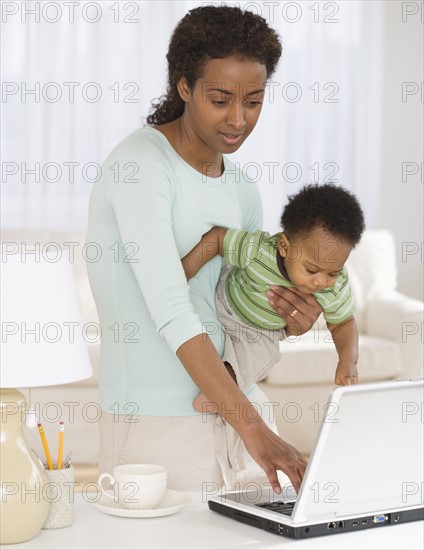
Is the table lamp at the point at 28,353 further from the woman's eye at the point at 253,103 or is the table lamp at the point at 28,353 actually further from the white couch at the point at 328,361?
the white couch at the point at 328,361

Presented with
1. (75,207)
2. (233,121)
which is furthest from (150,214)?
(75,207)

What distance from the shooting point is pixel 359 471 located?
1547 mm

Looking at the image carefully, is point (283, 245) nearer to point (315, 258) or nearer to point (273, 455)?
point (315, 258)

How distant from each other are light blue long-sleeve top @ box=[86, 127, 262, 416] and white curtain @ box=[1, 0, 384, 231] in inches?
131

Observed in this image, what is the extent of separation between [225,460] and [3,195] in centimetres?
347

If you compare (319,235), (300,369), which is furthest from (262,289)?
(300,369)

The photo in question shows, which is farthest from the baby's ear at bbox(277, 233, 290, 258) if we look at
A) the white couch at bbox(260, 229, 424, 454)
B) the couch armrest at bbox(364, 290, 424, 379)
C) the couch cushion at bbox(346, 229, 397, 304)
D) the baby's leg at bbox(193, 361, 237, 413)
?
the couch cushion at bbox(346, 229, 397, 304)

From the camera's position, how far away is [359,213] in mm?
1978

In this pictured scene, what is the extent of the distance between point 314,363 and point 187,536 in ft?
8.89

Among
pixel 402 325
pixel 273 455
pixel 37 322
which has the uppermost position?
pixel 37 322

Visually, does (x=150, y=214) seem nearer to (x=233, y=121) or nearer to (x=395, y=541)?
(x=233, y=121)

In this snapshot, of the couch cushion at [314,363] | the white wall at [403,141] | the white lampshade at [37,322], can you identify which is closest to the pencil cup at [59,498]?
the white lampshade at [37,322]

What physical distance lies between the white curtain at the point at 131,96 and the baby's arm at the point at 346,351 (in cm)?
328

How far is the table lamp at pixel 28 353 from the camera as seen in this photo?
147 cm
